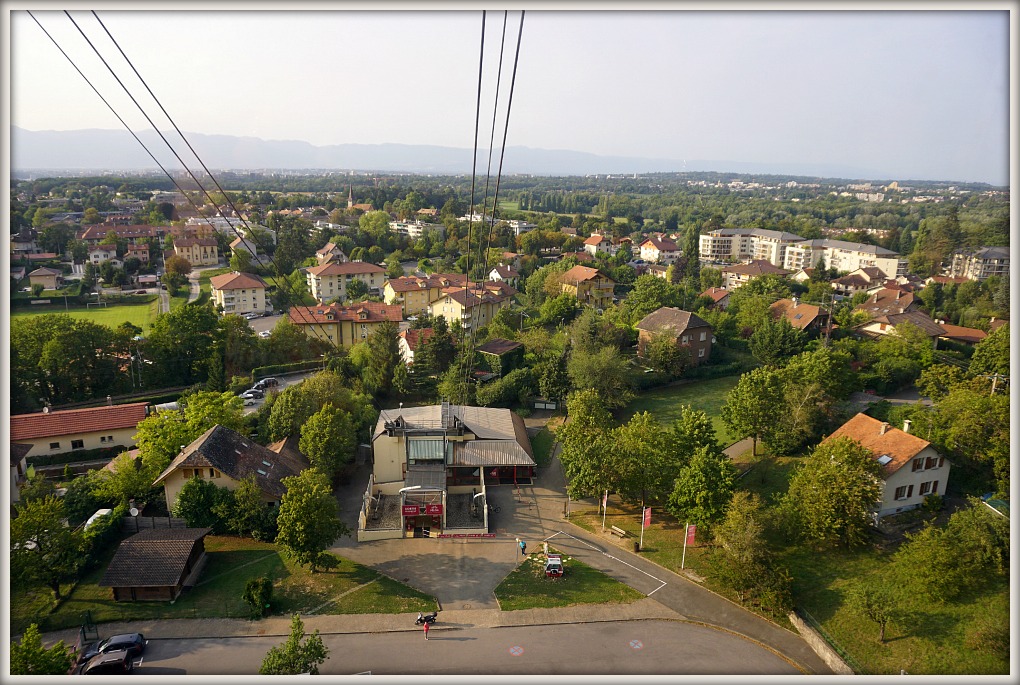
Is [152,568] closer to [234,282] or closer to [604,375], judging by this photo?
[604,375]

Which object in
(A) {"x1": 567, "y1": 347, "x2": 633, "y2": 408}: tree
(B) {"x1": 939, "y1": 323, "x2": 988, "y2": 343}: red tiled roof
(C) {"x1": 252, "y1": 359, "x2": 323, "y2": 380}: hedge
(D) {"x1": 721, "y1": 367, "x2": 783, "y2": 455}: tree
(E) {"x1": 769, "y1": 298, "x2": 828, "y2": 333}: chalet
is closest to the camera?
(D) {"x1": 721, "y1": 367, "x2": 783, "y2": 455}: tree

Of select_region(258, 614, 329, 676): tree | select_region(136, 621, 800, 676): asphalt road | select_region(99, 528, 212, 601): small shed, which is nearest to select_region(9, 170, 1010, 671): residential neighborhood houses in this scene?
select_region(99, 528, 212, 601): small shed

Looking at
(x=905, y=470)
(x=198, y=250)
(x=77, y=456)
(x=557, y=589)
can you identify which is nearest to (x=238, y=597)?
(x=557, y=589)

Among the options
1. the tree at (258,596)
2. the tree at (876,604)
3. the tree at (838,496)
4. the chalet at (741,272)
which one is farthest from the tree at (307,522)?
the chalet at (741,272)

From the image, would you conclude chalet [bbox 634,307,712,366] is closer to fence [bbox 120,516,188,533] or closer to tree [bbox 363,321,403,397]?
tree [bbox 363,321,403,397]

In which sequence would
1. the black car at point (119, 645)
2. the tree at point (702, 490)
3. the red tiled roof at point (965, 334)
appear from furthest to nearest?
1. the red tiled roof at point (965, 334)
2. the tree at point (702, 490)
3. the black car at point (119, 645)

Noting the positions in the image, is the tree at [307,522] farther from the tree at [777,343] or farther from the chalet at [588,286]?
the chalet at [588,286]
